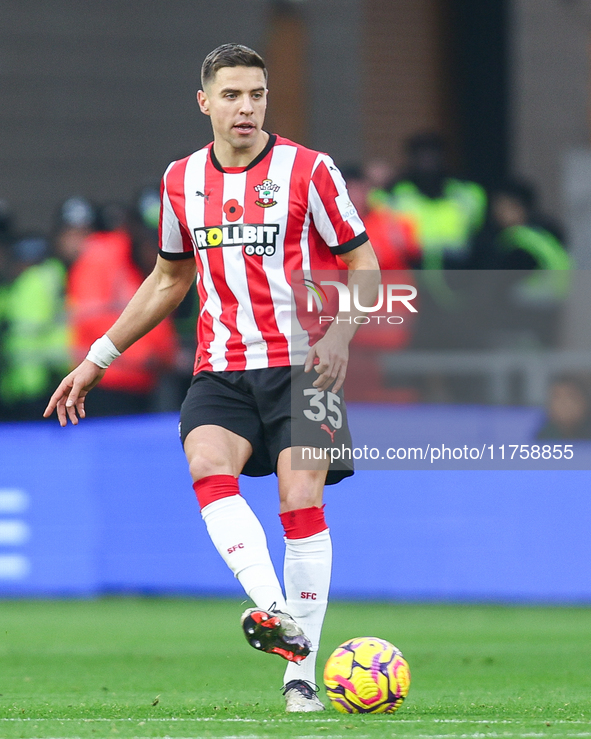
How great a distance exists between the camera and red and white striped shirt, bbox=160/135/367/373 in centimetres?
484

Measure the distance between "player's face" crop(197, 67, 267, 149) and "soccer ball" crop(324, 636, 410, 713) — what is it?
171 centimetres

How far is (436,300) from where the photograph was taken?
10.8 meters

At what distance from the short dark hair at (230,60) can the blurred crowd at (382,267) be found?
17.7 feet

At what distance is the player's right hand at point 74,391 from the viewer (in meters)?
5.11

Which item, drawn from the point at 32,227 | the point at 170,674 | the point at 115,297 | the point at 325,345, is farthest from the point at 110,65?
the point at 325,345

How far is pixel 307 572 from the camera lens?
15.7ft

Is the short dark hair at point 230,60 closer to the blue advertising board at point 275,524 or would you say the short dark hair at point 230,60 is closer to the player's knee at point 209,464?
the player's knee at point 209,464

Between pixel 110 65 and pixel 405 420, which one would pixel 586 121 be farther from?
pixel 405 420

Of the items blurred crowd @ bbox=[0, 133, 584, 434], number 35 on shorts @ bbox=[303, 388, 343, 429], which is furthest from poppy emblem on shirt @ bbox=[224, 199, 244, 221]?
blurred crowd @ bbox=[0, 133, 584, 434]

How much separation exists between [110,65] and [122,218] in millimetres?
5944

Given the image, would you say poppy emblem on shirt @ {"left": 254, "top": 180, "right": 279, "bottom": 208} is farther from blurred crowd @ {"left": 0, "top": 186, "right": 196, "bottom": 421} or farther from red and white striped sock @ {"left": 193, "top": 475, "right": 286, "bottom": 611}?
blurred crowd @ {"left": 0, "top": 186, "right": 196, "bottom": 421}

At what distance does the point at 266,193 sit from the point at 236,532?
3.66 ft

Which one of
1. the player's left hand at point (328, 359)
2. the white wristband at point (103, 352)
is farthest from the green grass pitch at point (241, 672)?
the white wristband at point (103, 352)

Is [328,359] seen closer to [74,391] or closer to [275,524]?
[74,391]
